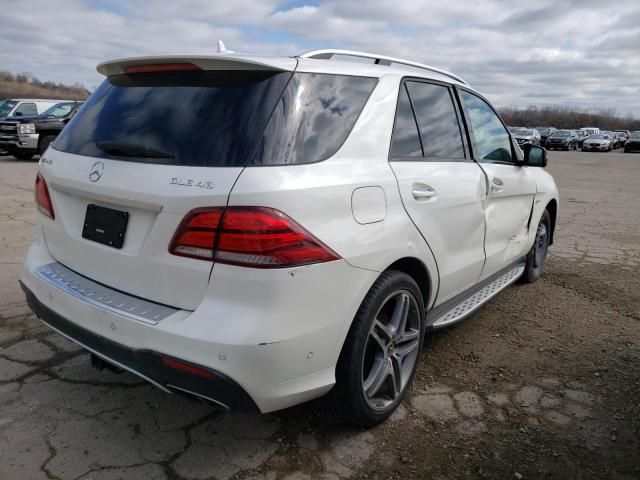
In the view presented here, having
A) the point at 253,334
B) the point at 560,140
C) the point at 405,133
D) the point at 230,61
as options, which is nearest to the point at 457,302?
the point at 405,133

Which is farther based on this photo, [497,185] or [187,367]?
[497,185]

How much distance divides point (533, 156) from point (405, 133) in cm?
194

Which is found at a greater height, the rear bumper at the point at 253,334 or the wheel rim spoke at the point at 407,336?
the rear bumper at the point at 253,334

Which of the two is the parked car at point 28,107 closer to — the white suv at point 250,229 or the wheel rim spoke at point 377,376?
the white suv at point 250,229

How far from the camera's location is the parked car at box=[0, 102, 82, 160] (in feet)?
49.6

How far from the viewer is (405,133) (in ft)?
9.08

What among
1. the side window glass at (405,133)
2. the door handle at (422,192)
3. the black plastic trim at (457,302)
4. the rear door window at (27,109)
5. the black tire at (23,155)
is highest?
the side window glass at (405,133)

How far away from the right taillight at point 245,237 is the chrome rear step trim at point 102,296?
0.97ft

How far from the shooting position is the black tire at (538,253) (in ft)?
16.3

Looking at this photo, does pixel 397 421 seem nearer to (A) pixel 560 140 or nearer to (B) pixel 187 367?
(B) pixel 187 367

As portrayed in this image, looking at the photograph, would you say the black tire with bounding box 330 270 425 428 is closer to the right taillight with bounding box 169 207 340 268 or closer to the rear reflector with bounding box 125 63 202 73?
the right taillight with bounding box 169 207 340 268

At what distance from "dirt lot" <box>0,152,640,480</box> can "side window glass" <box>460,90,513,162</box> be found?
131 centimetres

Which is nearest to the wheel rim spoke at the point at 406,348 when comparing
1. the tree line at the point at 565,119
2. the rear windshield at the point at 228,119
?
the rear windshield at the point at 228,119

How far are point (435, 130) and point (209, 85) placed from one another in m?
1.44
